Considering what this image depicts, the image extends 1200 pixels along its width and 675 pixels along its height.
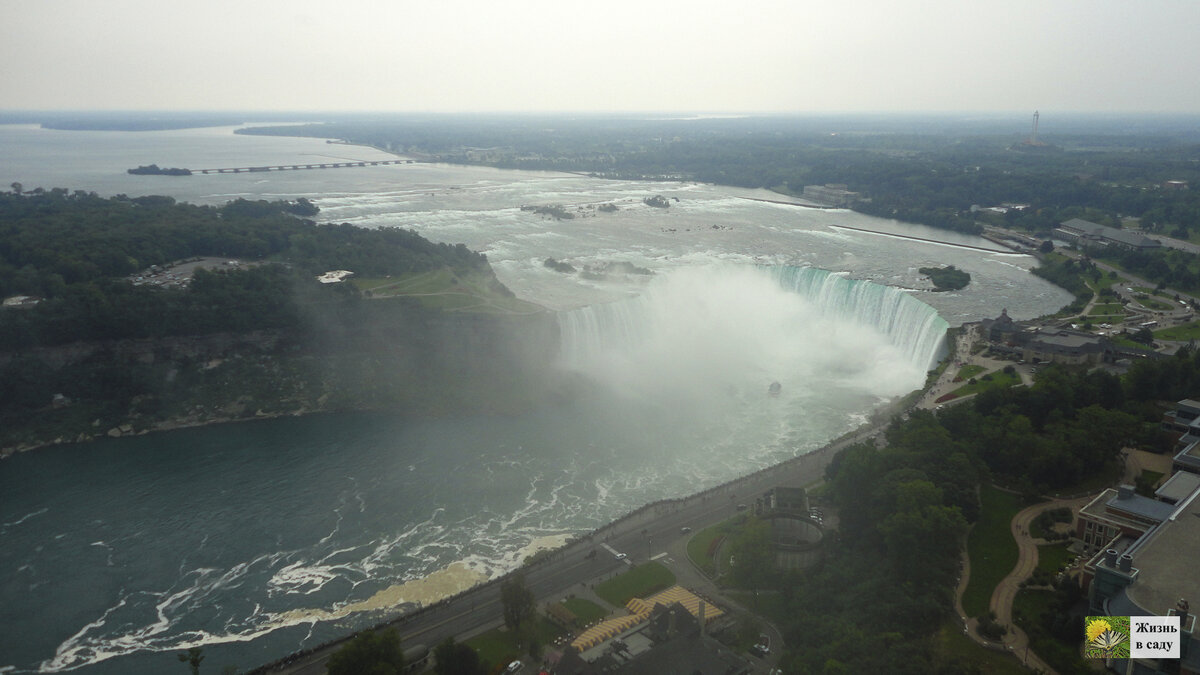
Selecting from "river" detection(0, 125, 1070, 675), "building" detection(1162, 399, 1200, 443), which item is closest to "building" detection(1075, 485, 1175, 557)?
"building" detection(1162, 399, 1200, 443)

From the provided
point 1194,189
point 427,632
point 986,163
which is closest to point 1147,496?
point 427,632

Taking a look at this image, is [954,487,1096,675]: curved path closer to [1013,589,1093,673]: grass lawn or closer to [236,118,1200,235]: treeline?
[1013,589,1093,673]: grass lawn

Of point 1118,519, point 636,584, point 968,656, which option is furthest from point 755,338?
point 968,656

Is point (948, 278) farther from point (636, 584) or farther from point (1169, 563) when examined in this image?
point (636, 584)

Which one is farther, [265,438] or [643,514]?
[265,438]

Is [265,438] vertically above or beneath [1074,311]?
beneath

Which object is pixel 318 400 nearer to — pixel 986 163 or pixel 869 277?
pixel 869 277
